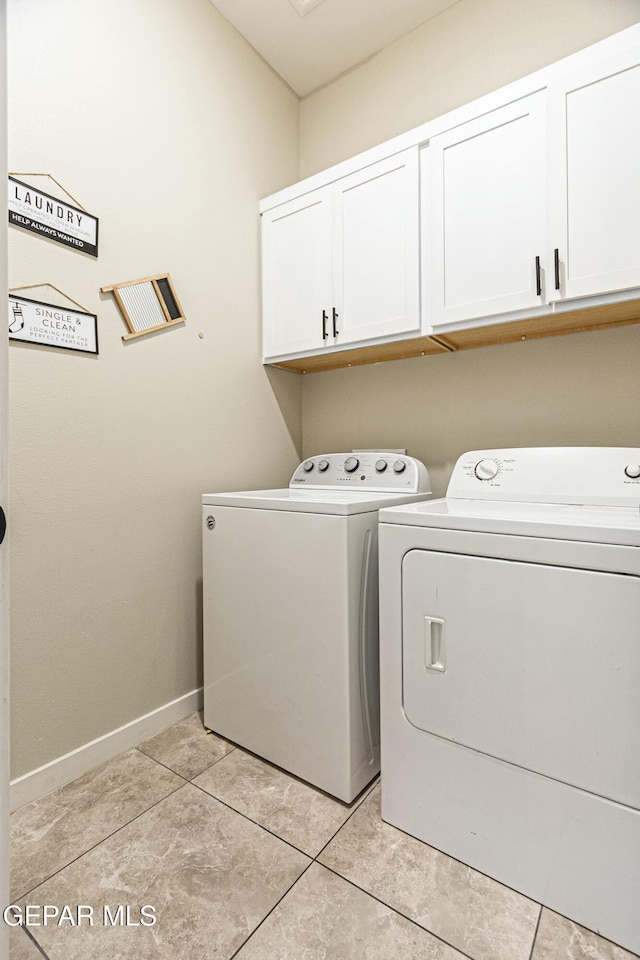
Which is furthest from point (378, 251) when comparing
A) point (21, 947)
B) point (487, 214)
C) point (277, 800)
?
point (21, 947)

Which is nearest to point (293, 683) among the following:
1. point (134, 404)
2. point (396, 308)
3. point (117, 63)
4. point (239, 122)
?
point (134, 404)

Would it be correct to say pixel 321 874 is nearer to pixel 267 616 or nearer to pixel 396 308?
pixel 267 616

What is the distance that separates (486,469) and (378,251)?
899 millimetres

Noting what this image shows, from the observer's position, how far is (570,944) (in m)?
0.93

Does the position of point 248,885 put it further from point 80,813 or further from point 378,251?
point 378,251

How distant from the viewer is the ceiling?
1.89 metres

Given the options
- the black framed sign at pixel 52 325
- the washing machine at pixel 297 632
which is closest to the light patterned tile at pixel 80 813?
the washing machine at pixel 297 632

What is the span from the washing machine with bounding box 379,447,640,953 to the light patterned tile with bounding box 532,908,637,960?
0.06 feet

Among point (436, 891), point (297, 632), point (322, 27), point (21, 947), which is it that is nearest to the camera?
point (21, 947)

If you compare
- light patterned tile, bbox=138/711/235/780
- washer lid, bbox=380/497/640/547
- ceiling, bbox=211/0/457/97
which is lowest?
light patterned tile, bbox=138/711/235/780

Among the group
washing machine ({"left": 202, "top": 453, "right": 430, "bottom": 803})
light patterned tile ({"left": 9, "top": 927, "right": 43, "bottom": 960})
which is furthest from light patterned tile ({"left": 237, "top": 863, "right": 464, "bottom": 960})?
light patterned tile ({"left": 9, "top": 927, "right": 43, "bottom": 960})

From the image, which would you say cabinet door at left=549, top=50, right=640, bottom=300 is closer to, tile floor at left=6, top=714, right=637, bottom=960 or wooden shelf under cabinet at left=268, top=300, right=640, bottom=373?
wooden shelf under cabinet at left=268, top=300, right=640, bottom=373

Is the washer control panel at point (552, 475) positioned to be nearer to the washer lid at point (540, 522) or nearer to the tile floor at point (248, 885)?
the washer lid at point (540, 522)

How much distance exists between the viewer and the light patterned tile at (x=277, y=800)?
4.01 ft
